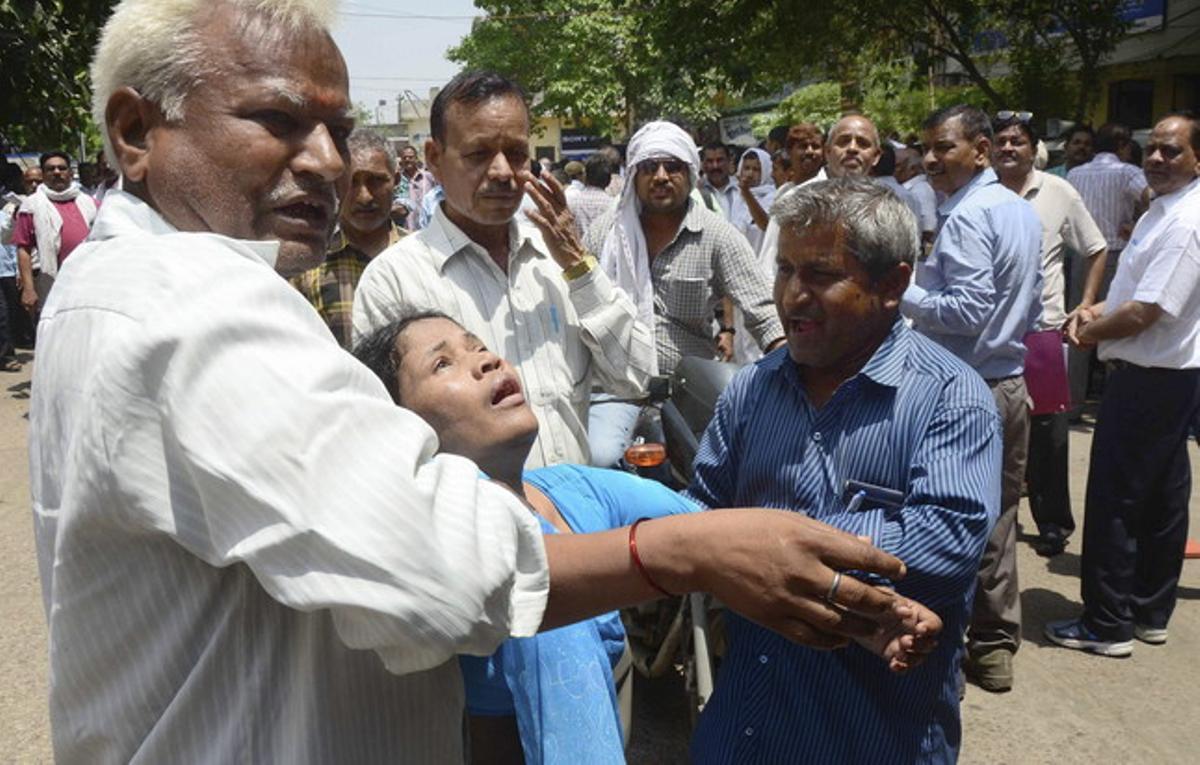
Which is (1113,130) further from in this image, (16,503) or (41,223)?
(41,223)

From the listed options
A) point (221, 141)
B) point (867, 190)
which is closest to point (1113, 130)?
point (867, 190)

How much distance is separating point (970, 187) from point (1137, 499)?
56.8 inches

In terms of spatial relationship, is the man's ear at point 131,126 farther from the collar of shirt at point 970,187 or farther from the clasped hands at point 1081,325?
the clasped hands at point 1081,325

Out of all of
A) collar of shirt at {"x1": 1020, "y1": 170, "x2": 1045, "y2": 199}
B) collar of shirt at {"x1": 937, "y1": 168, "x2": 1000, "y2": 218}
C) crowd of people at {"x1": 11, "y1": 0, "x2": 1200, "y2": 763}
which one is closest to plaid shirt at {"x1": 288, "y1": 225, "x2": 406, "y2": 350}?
crowd of people at {"x1": 11, "y1": 0, "x2": 1200, "y2": 763}

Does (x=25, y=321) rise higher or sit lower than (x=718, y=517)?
lower

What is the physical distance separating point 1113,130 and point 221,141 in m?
9.20

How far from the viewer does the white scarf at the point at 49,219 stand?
10.4 meters

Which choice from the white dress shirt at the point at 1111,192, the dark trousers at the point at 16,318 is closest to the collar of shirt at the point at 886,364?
the white dress shirt at the point at 1111,192

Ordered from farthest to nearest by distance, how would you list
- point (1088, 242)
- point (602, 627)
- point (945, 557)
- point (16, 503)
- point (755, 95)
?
point (755, 95) → point (16, 503) → point (1088, 242) → point (945, 557) → point (602, 627)

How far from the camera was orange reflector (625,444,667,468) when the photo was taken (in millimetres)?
3609

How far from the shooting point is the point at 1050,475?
5.45 meters

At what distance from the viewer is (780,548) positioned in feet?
4.01

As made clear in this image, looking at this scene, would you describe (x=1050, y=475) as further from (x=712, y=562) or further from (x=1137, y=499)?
(x=712, y=562)

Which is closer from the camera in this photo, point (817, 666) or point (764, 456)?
point (817, 666)
